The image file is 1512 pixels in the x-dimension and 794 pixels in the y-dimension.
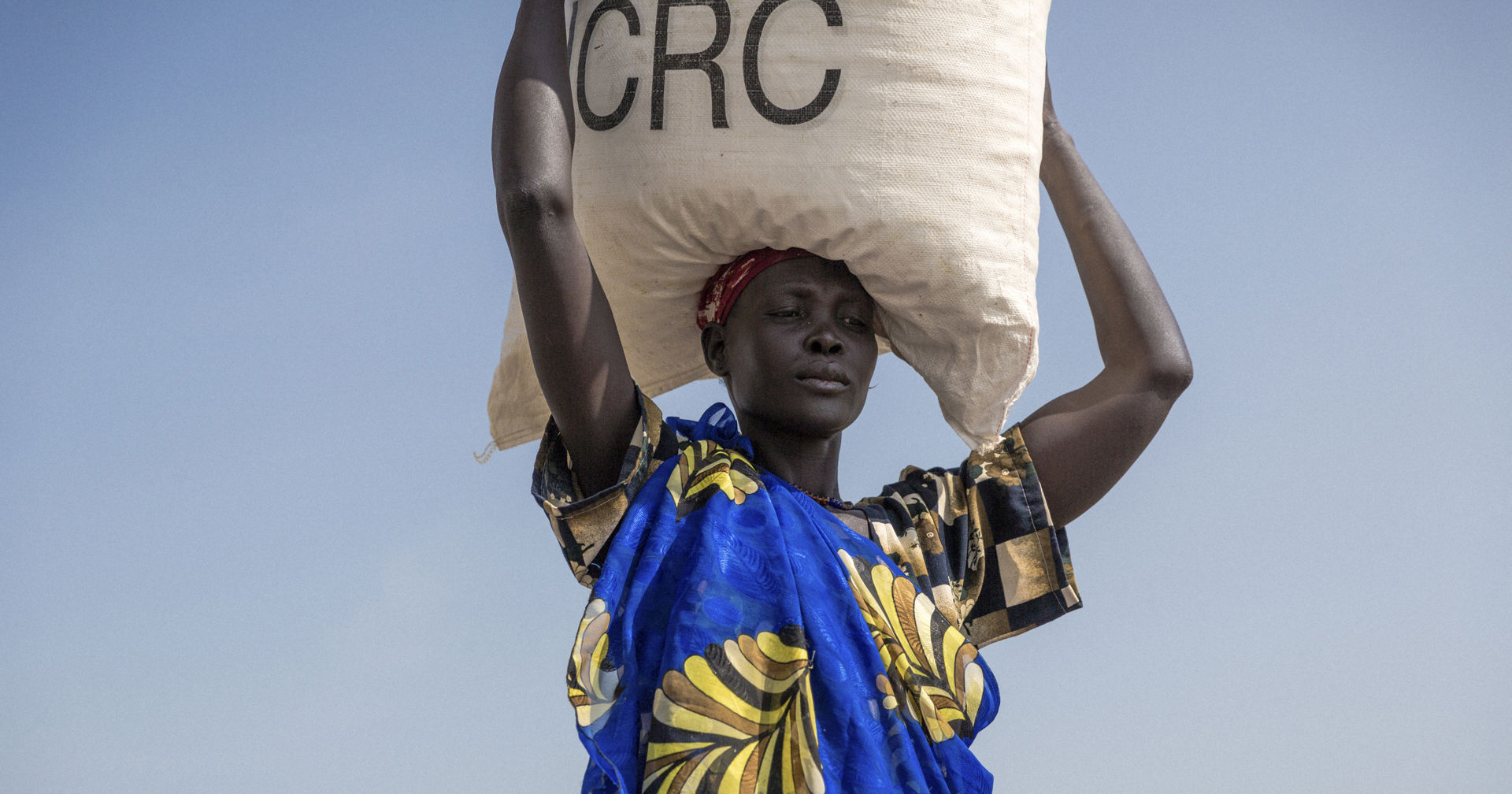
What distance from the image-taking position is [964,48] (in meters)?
1.54

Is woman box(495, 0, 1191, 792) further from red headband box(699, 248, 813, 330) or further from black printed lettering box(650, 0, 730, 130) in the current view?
black printed lettering box(650, 0, 730, 130)

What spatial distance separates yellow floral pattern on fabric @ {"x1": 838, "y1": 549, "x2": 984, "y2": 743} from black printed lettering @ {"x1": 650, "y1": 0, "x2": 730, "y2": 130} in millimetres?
531

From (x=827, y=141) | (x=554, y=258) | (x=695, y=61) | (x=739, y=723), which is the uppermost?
(x=695, y=61)

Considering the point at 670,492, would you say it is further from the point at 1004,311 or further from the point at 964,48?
the point at 964,48

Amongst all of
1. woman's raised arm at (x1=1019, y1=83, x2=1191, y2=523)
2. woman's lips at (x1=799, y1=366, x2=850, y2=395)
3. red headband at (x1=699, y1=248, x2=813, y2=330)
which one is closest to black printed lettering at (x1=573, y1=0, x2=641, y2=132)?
red headband at (x1=699, y1=248, x2=813, y2=330)

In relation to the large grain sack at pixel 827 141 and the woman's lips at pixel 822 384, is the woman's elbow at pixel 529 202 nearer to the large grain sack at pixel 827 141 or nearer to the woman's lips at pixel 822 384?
the large grain sack at pixel 827 141

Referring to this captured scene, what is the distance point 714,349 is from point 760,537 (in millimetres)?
377

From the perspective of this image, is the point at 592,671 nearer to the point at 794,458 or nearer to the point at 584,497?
the point at 584,497

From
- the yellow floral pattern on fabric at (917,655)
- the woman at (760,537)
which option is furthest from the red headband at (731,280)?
the yellow floral pattern on fabric at (917,655)

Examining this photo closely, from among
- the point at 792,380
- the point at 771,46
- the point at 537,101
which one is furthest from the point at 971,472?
the point at 537,101

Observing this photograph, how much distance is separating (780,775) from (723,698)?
95 millimetres

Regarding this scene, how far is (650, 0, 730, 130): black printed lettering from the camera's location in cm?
149

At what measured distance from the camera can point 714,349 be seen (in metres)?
1.72

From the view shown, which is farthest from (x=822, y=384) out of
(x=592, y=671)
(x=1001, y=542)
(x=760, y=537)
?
(x=592, y=671)
